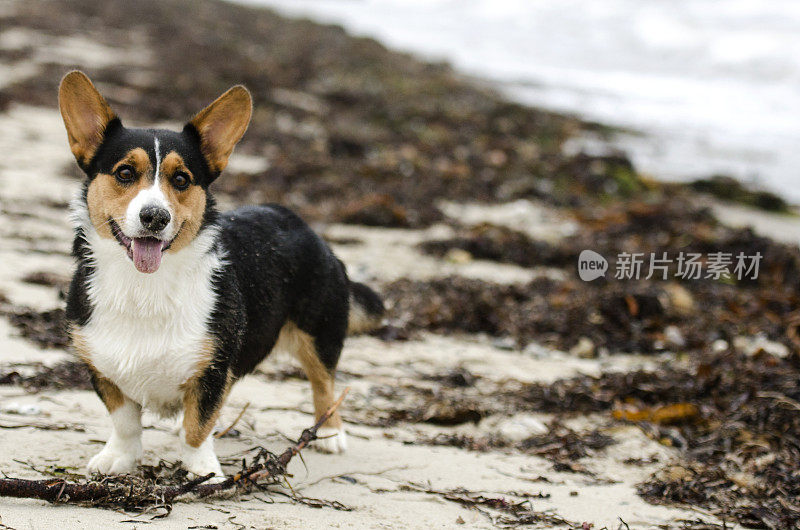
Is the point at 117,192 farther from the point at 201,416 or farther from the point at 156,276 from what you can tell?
the point at 201,416

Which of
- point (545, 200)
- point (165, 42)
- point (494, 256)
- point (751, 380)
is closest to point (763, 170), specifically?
point (545, 200)

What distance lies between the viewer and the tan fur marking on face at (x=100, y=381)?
2834 millimetres

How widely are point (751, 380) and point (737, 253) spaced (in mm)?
3279

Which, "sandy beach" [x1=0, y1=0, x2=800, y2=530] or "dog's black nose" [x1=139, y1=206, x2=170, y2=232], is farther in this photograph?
"sandy beach" [x1=0, y1=0, x2=800, y2=530]

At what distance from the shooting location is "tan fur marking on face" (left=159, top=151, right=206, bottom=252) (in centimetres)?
274

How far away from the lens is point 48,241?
226 inches

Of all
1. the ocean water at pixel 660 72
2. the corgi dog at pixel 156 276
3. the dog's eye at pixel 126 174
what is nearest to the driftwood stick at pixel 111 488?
the corgi dog at pixel 156 276

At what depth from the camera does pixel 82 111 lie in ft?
9.36

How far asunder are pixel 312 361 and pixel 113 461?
99 cm

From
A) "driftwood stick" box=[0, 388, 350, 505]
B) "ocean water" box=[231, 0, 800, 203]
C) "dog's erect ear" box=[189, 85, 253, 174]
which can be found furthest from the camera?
"ocean water" box=[231, 0, 800, 203]

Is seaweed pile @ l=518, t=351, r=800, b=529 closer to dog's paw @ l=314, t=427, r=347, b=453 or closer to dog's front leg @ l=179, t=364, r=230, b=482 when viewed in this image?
dog's paw @ l=314, t=427, r=347, b=453

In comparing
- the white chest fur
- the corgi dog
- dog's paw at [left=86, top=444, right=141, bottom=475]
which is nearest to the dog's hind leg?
the corgi dog

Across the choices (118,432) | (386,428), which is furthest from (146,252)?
(386,428)

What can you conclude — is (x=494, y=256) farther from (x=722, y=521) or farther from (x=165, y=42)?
(x=165, y=42)
